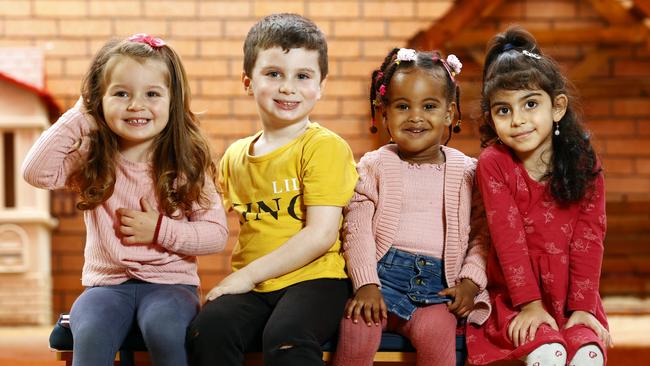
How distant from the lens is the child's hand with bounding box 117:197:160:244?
1.91 metres

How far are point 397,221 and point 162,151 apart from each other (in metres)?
0.57

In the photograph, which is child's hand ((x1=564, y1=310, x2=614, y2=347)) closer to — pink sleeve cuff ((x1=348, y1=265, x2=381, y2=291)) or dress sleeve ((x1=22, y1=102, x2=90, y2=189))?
pink sleeve cuff ((x1=348, y1=265, x2=381, y2=291))

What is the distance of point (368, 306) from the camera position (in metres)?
1.84

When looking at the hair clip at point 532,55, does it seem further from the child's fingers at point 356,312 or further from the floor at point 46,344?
the floor at point 46,344

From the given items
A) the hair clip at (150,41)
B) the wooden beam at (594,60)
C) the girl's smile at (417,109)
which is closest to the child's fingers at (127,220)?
the hair clip at (150,41)

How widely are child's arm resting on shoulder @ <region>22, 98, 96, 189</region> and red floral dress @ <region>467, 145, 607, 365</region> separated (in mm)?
925

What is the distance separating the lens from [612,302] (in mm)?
4570

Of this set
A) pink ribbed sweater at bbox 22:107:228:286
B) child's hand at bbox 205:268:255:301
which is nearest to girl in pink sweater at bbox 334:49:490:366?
child's hand at bbox 205:268:255:301

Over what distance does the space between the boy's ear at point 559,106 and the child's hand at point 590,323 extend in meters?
0.45

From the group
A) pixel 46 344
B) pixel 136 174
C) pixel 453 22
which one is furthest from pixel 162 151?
pixel 453 22

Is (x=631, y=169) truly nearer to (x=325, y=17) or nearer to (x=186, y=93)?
(x=325, y=17)

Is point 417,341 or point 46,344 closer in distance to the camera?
point 417,341

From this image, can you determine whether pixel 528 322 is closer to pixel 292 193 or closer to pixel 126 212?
pixel 292 193

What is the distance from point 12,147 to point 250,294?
9.50 feet
